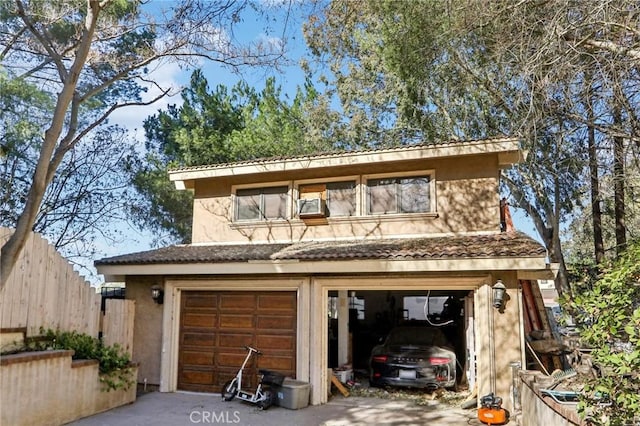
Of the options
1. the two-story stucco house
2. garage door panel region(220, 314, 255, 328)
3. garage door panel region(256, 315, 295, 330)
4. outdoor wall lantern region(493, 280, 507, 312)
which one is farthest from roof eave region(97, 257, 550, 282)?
garage door panel region(256, 315, 295, 330)

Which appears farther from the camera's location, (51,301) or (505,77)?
(505,77)

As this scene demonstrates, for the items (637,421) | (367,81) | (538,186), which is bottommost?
(637,421)

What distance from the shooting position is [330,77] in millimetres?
20719

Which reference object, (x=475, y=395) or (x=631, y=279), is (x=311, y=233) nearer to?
(x=475, y=395)

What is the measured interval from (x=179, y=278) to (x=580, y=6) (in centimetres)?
951

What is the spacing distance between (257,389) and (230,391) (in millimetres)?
769

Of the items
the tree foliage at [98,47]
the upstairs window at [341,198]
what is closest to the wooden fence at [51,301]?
the tree foliage at [98,47]

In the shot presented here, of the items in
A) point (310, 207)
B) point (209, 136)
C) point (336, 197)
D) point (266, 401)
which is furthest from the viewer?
point (209, 136)

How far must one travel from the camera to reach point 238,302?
10945 mm

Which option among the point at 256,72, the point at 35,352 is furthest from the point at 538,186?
the point at 35,352

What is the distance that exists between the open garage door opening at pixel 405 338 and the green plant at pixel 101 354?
5071 mm

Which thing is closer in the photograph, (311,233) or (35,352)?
(35,352)

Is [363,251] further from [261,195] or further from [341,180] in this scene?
[261,195]

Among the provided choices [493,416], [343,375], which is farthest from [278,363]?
[493,416]
